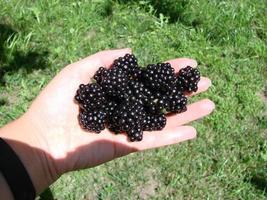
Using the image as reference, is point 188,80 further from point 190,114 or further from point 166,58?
point 166,58

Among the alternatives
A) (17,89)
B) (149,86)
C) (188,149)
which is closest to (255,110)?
(188,149)

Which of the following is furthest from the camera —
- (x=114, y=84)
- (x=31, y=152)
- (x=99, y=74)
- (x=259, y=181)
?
(x=259, y=181)

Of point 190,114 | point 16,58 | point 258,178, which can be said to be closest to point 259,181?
point 258,178

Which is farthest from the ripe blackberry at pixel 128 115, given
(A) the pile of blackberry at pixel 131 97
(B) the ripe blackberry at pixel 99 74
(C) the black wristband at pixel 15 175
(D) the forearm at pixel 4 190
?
(D) the forearm at pixel 4 190

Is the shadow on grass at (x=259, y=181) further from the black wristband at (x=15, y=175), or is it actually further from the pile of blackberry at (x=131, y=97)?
the black wristband at (x=15, y=175)

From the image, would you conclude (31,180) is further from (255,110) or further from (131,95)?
(255,110)

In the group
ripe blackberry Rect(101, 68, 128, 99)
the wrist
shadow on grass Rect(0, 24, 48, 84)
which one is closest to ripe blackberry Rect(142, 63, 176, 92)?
ripe blackberry Rect(101, 68, 128, 99)

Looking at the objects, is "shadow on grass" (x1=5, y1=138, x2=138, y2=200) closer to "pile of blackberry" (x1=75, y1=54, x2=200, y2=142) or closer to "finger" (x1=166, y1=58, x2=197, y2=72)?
"pile of blackberry" (x1=75, y1=54, x2=200, y2=142)
